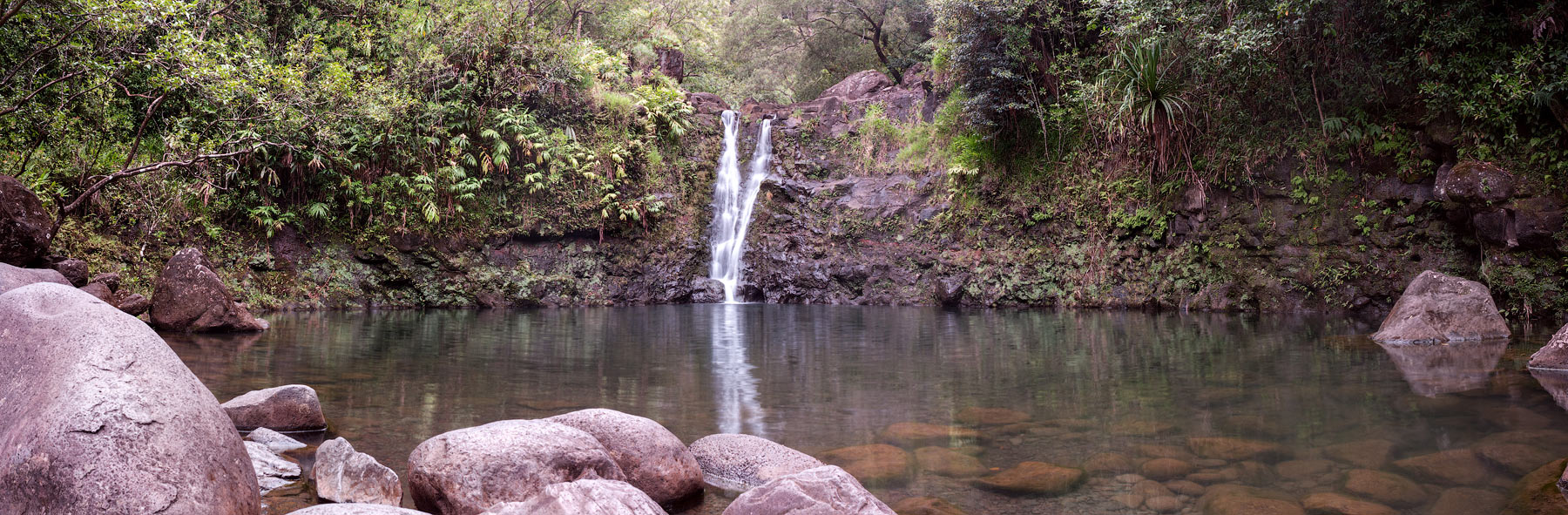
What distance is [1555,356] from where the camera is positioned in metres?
5.59

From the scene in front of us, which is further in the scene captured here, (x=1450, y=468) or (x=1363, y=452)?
(x=1363, y=452)

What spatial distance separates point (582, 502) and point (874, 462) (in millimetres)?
1811

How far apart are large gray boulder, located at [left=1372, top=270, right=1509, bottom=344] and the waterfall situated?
12.3 metres

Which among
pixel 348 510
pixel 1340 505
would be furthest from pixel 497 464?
pixel 1340 505

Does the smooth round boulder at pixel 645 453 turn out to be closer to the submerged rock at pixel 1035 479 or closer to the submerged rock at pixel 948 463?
the submerged rock at pixel 948 463

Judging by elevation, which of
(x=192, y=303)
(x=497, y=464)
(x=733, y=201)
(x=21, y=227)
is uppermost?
(x=733, y=201)

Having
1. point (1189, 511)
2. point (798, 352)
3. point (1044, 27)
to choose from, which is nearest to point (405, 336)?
point (798, 352)

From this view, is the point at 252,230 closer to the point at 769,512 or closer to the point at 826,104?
the point at 826,104

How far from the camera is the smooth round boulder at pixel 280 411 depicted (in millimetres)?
4109

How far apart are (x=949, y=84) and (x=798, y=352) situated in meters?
12.8

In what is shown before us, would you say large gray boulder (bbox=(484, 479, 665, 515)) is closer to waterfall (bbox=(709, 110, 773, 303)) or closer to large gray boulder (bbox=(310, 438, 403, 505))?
large gray boulder (bbox=(310, 438, 403, 505))

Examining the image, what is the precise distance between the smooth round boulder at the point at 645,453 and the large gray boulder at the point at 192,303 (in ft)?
25.9

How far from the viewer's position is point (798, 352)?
7.75 metres

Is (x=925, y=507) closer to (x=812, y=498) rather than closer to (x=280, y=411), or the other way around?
(x=812, y=498)
